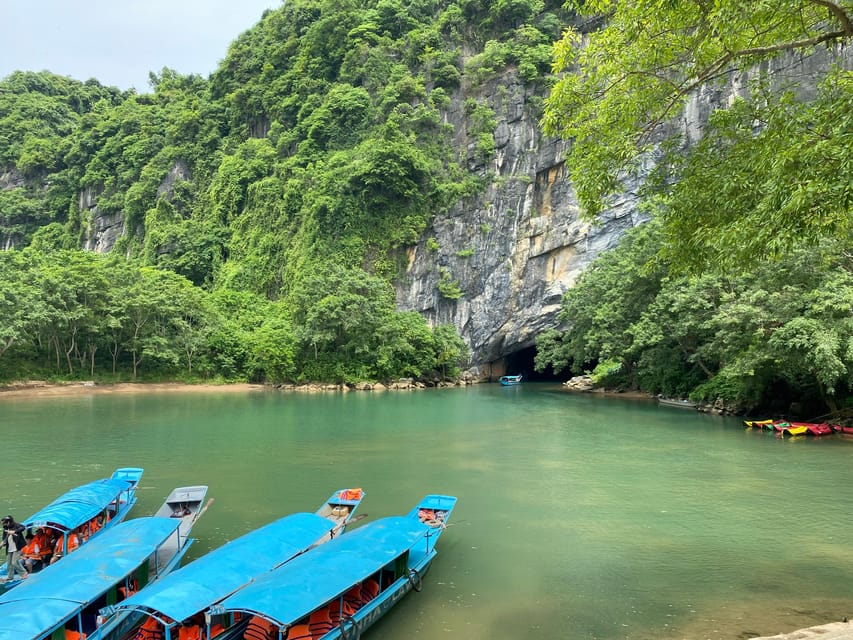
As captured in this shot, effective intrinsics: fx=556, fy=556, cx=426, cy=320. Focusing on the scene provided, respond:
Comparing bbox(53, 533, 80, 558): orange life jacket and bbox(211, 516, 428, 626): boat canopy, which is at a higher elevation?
bbox(211, 516, 428, 626): boat canopy

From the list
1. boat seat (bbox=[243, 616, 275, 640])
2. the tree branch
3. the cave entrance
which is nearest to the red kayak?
the tree branch

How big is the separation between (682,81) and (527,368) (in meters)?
42.8

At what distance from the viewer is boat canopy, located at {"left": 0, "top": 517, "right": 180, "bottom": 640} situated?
449cm

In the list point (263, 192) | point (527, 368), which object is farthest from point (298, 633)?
point (527, 368)

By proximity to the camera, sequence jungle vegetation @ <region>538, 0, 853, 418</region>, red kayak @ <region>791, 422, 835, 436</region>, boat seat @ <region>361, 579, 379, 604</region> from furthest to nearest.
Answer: red kayak @ <region>791, 422, 835, 436</region>
boat seat @ <region>361, 579, 379, 604</region>
jungle vegetation @ <region>538, 0, 853, 418</region>

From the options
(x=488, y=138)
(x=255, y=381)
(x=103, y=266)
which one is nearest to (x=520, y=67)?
(x=488, y=138)

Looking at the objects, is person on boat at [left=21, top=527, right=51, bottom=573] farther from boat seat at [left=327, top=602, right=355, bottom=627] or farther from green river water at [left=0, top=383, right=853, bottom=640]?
boat seat at [left=327, top=602, right=355, bottom=627]

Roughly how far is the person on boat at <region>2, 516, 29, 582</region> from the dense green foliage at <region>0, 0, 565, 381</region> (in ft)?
81.4

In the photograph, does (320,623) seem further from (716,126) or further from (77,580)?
(716,126)

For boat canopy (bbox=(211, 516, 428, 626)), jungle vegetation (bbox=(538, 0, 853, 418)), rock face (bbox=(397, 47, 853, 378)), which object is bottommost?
boat canopy (bbox=(211, 516, 428, 626))

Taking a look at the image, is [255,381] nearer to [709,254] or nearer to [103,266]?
[103,266]

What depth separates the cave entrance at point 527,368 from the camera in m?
46.2

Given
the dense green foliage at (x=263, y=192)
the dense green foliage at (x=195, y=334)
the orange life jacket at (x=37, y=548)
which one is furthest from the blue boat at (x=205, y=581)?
the dense green foliage at (x=195, y=334)

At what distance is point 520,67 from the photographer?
38938mm
